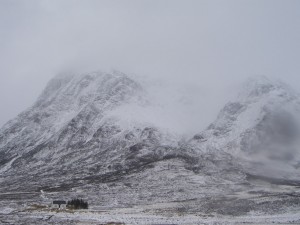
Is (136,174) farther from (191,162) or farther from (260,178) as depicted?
(260,178)

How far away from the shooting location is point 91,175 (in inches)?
7613

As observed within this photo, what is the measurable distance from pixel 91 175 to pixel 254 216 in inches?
5262

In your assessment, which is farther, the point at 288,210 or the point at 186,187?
the point at 186,187

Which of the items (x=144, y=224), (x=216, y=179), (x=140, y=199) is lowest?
(x=144, y=224)

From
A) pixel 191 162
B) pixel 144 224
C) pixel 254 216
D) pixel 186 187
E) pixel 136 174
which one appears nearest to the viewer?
pixel 144 224

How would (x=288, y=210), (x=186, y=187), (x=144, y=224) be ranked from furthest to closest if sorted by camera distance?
(x=186, y=187) → (x=288, y=210) → (x=144, y=224)

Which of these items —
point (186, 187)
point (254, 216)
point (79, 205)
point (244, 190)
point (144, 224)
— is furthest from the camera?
point (186, 187)

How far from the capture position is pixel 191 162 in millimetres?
198875

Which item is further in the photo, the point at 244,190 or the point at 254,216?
the point at 244,190

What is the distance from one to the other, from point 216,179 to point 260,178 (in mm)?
20394

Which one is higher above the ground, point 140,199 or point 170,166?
point 170,166

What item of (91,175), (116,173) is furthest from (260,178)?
(91,175)

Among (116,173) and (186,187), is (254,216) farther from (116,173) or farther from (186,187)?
(116,173)

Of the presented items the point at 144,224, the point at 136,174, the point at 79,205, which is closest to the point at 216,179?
the point at 136,174
